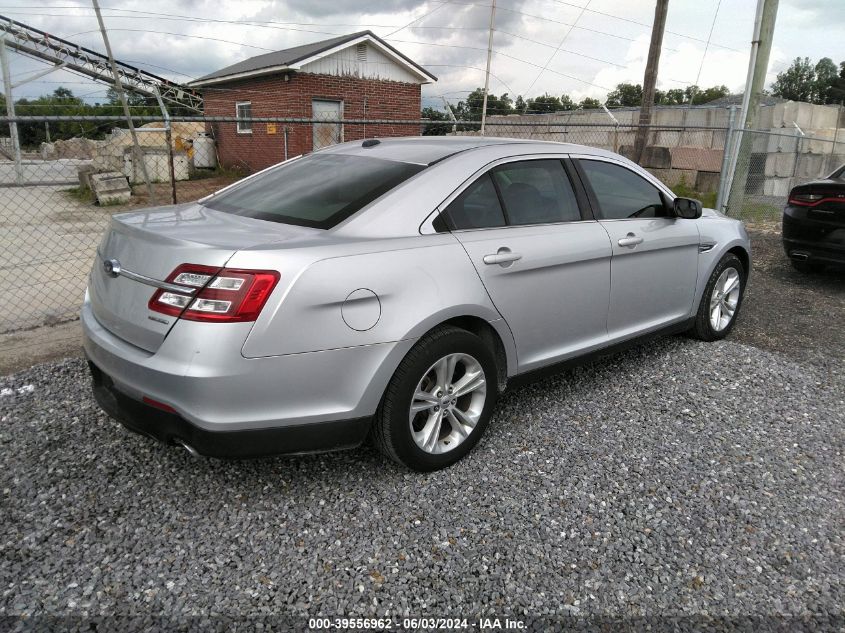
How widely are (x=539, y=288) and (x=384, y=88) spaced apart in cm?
1946

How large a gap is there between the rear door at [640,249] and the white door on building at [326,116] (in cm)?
1592

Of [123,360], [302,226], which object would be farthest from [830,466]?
[123,360]

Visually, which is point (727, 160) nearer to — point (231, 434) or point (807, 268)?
point (807, 268)

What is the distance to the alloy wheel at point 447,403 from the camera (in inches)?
121

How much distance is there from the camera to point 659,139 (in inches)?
813

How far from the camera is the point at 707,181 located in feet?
55.7

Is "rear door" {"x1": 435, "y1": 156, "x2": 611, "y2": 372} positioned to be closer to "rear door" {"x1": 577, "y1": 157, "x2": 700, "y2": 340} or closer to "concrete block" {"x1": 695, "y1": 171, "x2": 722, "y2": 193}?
"rear door" {"x1": 577, "y1": 157, "x2": 700, "y2": 340}

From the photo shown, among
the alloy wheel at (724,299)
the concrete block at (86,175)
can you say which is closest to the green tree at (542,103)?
the concrete block at (86,175)

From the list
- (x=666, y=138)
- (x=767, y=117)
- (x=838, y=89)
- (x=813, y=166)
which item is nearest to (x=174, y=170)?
(x=666, y=138)

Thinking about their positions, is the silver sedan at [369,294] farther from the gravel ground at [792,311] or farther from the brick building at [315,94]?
the brick building at [315,94]

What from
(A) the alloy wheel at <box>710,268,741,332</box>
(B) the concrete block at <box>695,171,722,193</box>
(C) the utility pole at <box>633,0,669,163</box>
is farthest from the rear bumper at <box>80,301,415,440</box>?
(B) the concrete block at <box>695,171,722,193</box>

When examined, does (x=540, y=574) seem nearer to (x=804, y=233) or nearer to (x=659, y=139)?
(x=804, y=233)

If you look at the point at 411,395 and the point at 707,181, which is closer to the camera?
the point at 411,395

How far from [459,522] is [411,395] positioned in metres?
0.58
